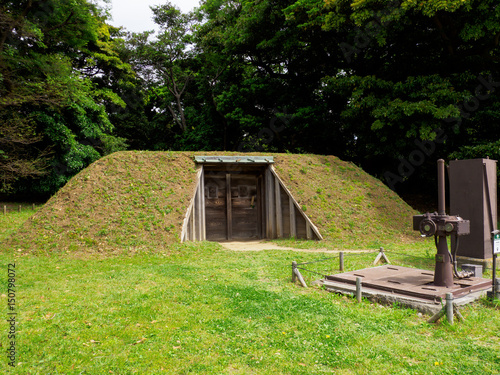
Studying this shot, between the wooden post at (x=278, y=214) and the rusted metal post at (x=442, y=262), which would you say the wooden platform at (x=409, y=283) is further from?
the wooden post at (x=278, y=214)

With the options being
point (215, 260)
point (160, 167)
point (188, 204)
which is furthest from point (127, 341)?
point (160, 167)

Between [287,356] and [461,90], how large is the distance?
17593mm

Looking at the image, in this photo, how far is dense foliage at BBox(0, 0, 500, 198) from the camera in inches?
674

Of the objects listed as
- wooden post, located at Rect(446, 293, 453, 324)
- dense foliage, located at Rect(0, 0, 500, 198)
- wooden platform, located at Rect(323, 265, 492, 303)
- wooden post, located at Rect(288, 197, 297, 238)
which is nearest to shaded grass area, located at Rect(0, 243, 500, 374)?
wooden post, located at Rect(446, 293, 453, 324)

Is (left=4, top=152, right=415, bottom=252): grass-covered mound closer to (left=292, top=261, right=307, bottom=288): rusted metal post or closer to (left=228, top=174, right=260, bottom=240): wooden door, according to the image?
(left=228, top=174, right=260, bottom=240): wooden door

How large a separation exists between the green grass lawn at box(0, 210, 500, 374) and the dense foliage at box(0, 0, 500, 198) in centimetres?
1260

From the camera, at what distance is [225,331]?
17.4 feet

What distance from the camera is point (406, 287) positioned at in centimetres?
661

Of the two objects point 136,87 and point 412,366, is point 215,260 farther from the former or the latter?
point 136,87

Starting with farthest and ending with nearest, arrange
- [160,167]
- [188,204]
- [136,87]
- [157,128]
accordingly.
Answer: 1. [157,128]
2. [136,87]
3. [160,167]
4. [188,204]

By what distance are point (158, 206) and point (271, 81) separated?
16.1m

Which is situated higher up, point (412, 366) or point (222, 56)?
point (222, 56)

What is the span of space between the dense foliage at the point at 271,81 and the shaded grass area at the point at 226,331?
12.7 meters

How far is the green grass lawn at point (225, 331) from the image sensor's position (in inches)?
169
